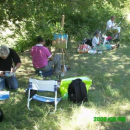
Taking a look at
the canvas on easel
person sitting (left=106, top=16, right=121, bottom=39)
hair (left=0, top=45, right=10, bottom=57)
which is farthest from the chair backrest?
person sitting (left=106, top=16, right=121, bottom=39)

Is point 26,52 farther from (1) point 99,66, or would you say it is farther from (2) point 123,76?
(2) point 123,76

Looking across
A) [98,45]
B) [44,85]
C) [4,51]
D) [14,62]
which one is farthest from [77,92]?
[98,45]

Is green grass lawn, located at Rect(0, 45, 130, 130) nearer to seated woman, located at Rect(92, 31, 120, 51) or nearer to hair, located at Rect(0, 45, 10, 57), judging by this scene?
hair, located at Rect(0, 45, 10, 57)

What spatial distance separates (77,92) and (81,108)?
0.32m

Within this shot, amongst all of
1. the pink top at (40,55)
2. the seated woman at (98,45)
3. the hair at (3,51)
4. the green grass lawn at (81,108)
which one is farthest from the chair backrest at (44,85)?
the seated woman at (98,45)

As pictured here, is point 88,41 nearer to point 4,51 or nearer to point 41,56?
point 41,56

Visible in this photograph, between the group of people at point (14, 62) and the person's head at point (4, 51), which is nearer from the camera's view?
the person's head at point (4, 51)

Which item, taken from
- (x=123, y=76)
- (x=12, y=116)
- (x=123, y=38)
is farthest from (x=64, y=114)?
(x=123, y=38)

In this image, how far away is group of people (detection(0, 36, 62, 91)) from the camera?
419 cm

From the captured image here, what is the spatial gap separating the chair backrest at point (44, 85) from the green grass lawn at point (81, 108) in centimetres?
35

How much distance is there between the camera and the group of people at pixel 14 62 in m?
4.19

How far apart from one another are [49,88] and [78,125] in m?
0.84

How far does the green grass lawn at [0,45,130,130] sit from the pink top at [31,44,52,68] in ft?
1.68

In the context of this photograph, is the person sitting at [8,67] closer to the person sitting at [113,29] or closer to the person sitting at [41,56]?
the person sitting at [41,56]
